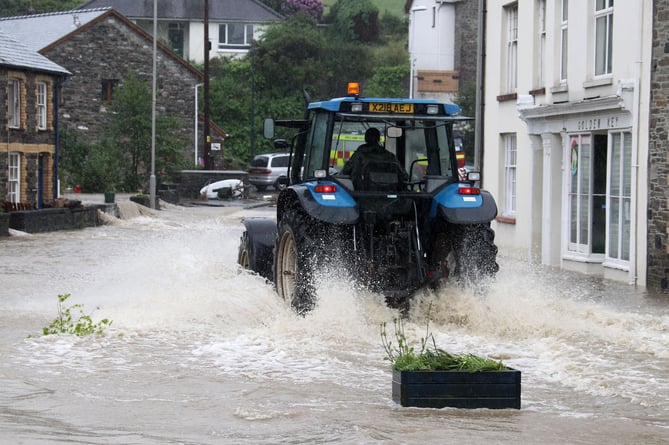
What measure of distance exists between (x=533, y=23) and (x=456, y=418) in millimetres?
17958

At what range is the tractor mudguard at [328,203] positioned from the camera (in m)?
13.0

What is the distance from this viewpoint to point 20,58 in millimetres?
37750

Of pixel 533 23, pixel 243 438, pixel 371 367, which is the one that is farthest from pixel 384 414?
pixel 533 23

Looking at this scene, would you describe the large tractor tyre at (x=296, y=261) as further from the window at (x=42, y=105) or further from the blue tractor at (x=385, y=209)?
the window at (x=42, y=105)

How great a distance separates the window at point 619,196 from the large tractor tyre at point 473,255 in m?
7.72

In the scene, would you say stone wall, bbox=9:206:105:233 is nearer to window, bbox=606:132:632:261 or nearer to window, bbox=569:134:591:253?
window, bbox=569:134:591:253

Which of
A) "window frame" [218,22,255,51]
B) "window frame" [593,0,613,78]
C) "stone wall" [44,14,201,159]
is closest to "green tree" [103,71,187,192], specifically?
"stone wall" [44,14,201,159]

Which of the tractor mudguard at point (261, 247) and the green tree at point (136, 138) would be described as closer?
the tractor mudguard at point (261, 247)

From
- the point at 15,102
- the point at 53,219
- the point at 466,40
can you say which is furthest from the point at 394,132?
the point at 466,40

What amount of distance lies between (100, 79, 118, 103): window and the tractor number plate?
48450 millimetres

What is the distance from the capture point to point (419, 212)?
13.7 m

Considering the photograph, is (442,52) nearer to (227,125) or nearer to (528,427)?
(227,125)

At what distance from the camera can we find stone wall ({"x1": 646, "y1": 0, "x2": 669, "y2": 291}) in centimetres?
1934

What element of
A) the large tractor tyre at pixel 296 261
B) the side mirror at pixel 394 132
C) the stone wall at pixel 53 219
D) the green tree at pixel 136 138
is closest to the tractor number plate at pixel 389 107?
the side mirror at pixel 394 132
